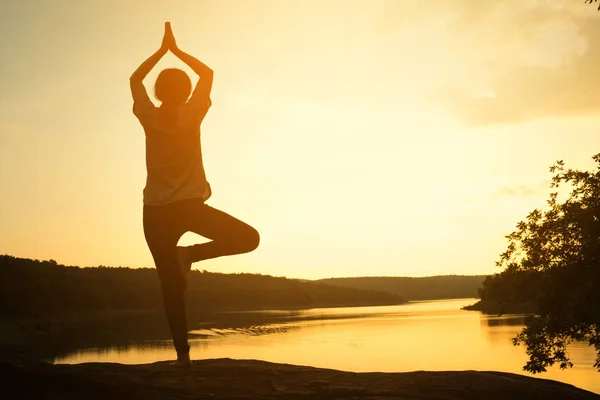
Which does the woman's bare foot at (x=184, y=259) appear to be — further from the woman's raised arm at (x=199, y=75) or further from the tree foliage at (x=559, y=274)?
the tree foliage at (x=559, y=274)

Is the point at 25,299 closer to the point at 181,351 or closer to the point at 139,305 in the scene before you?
the point at 139,305

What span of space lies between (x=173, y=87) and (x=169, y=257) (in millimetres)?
1614

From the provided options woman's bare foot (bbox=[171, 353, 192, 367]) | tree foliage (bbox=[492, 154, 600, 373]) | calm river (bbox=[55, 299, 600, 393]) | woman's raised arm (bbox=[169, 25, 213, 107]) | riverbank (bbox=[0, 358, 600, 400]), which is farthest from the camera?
calm river (bbox=[55, 299, 600, 393])

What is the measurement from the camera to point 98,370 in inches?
215

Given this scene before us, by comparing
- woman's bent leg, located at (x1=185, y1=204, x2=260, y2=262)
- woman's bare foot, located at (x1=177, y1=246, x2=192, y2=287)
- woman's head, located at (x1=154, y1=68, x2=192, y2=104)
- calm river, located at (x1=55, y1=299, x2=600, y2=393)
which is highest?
woman's head, located at (x1=154, y1=68, x2=192, y2=104)

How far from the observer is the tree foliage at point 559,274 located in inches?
677

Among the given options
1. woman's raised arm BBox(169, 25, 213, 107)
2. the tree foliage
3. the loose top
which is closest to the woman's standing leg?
the loose top

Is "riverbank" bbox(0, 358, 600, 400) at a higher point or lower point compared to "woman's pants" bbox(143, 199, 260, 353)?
lower

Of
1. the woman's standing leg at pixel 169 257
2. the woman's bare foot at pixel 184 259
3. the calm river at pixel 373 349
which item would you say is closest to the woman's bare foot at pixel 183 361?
the woman's standing leg at pixel 169 257

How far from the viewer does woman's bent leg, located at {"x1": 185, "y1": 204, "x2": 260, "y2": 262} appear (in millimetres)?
5176

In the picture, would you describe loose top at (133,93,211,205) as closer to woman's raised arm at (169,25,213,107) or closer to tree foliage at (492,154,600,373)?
woman's raised arm at (169,25,213,107)

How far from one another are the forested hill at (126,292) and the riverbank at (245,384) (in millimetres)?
83619

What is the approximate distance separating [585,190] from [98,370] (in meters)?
17.7

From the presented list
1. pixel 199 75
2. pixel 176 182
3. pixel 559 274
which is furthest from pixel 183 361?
pixel 559 274
